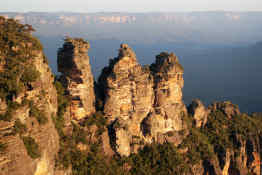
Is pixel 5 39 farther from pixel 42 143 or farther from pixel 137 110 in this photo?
pixel 137 110

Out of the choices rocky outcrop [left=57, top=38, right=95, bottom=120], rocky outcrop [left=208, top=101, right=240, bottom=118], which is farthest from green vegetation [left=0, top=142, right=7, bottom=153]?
rocky outcrop [left=208, top=101, right=240, bottom=118]

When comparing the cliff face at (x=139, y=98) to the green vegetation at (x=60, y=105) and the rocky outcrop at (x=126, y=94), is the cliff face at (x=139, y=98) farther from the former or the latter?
the green vegetation at (x=60, y=105)


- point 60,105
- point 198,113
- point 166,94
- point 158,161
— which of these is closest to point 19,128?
point 60,105

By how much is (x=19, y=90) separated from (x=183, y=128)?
22.7 metres

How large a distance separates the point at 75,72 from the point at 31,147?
1053 cm

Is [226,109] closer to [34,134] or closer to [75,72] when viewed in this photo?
[75,72]

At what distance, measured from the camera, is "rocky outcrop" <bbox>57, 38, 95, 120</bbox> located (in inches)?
1101

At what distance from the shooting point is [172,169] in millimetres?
31609

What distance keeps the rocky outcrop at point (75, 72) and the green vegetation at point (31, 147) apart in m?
9.31

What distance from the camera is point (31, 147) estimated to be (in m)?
19.4

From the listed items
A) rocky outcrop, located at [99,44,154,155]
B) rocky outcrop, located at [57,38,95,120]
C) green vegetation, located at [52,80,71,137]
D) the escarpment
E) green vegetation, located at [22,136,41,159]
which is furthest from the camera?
rocky outcrop, located at [99,44,154,155]

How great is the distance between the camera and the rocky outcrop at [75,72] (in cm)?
2795

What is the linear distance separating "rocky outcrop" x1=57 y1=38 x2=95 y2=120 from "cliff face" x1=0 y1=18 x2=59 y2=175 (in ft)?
12.2

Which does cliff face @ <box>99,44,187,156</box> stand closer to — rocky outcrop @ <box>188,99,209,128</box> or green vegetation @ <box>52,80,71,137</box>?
rocky outcrop @ <box>188,99,209,128</box>
